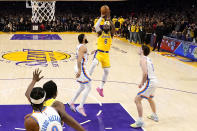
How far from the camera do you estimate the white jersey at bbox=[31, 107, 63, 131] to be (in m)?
2.16

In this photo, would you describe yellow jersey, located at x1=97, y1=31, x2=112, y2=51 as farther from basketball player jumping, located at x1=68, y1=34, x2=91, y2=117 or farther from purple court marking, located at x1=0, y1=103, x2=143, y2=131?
purple court marking, located at x1=0, y1=103, x2=143, y2=131

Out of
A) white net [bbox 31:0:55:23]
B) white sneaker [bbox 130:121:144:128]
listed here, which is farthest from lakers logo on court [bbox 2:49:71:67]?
white sneaker [bbox 130:121:144:128]

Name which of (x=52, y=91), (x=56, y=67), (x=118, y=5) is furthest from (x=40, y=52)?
(x=118, y=5)

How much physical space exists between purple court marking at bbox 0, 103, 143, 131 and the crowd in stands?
8.62m

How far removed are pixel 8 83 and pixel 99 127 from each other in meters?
3.86

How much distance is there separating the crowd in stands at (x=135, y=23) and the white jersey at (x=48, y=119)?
37.5 ft

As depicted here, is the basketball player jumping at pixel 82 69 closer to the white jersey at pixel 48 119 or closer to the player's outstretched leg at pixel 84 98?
the player's outstretched leg at pixel 84 98

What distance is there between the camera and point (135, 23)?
17.2 m

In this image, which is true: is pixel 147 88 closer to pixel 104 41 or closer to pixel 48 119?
pixel 104 41

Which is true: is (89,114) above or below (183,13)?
below

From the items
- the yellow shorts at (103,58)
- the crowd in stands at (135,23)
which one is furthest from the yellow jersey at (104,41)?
the crowd in stands at (135,23)

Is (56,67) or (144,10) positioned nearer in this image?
(56,67)

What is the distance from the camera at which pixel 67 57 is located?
11.5 meters

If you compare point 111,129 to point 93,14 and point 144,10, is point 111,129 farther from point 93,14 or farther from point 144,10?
point 93,14
